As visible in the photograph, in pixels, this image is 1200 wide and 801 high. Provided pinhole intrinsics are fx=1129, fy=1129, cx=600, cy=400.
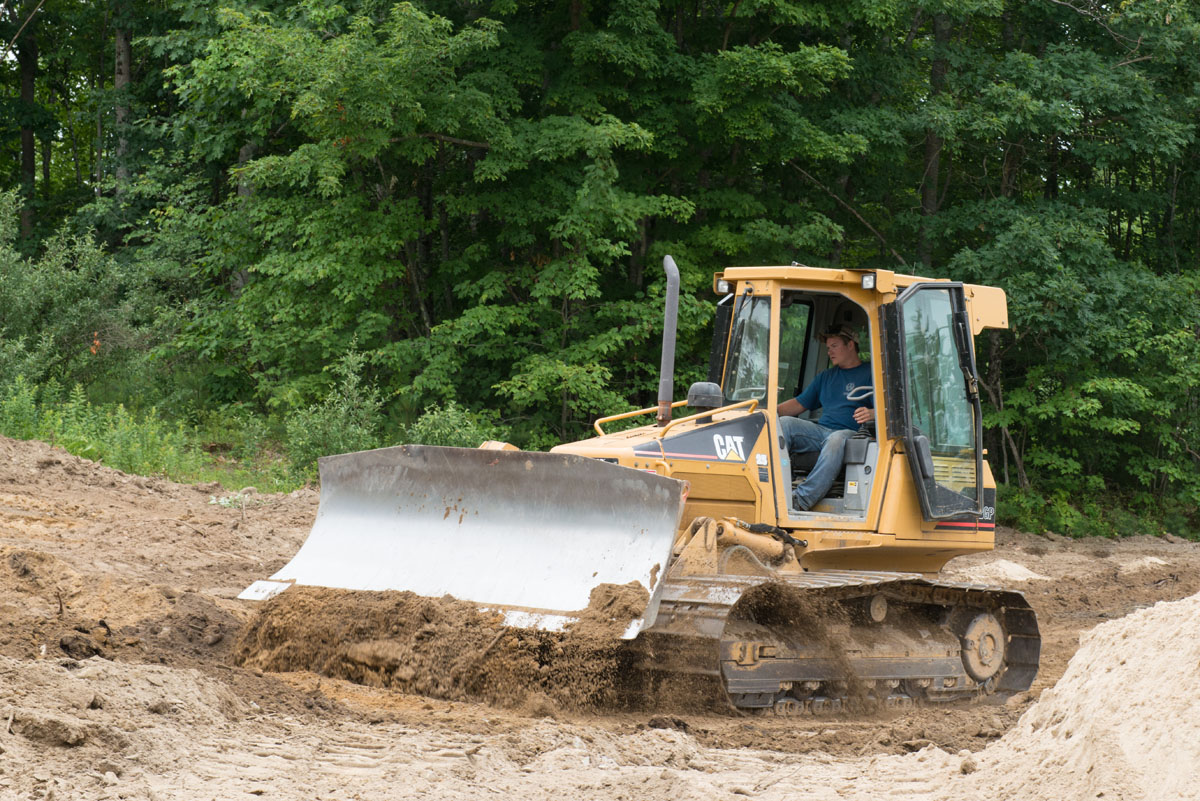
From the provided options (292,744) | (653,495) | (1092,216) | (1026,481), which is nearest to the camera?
(292,744)

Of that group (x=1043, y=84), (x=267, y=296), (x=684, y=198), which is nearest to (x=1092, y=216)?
(x=1043, y=84)

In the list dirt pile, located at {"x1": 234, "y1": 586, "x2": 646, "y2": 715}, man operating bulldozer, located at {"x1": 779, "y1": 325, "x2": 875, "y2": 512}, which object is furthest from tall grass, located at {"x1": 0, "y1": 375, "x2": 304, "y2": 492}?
man operating bulldozer, located at {"x1": 779, "y1": 325, "x2": 875, "y2": 512}

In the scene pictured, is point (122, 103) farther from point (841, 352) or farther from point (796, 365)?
point (841, 352)

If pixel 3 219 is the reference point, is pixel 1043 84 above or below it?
above

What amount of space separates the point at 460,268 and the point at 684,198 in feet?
10.6

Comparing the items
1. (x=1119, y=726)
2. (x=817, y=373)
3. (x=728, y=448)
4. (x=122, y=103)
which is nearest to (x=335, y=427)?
(x=817, y=373)

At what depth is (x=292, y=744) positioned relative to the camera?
4613 mm

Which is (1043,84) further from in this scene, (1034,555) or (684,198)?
(1034,555)

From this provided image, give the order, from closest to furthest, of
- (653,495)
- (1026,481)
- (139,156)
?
(653,495), (1026,481), (139,156)

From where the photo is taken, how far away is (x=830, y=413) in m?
6.93

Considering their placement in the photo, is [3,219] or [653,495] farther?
[3,219]

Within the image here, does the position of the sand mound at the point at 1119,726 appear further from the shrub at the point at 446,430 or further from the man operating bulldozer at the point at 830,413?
the shrub at the point at 446,430

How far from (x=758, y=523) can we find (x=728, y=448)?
1.49 ft

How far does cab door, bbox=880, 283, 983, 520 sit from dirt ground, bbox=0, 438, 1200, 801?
49.9 inches
